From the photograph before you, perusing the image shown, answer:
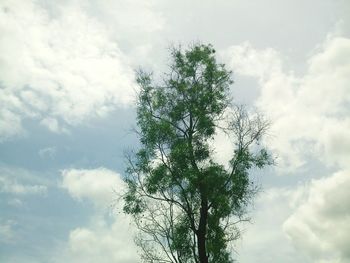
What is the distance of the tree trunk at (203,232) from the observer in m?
25.6

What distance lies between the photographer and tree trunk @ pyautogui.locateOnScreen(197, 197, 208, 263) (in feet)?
83.9

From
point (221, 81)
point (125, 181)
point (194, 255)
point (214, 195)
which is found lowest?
point (194, 255)

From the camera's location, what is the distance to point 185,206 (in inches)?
1080

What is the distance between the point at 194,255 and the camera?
2680 cm

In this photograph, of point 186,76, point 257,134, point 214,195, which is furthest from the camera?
point 186,76

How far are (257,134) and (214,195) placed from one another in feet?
15.0

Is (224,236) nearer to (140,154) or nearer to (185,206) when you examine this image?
(185,206)

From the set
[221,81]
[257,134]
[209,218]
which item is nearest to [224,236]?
[209,218]

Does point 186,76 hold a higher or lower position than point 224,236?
higher

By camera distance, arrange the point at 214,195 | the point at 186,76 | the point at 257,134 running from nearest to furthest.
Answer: the point at 214,195
the point at 257,134
the point at 186,76

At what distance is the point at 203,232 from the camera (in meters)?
26.1

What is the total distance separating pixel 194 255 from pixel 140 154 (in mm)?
6635

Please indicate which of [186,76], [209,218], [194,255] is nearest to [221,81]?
[186,76]

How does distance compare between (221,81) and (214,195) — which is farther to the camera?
(221,81)
